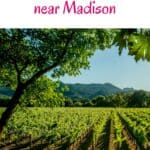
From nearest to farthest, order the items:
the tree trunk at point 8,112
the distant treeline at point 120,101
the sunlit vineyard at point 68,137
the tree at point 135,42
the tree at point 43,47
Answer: the tree at point 135,42 < the tree trunk at point 8,112 < the tree at point 43,47 < the sunlit vineyard at point 68,137 < the distant treeline at point 120,101

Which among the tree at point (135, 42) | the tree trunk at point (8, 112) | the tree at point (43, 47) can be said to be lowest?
the tree trunk at point (8, 112)

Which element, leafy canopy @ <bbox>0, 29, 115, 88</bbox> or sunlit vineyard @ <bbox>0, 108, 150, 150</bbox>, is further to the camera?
sunlit vineyard @ <bbox>0, 108, 150, 150</bbox>

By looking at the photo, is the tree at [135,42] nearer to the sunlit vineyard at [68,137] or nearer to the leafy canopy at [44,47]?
the leafy canopy at [44,47]

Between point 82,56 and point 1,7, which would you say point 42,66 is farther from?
point 1,7

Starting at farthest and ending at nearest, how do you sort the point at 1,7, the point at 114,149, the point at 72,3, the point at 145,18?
the point at 114,149 < the point at 1,7 < the point at 72,3 < the point at 145,18

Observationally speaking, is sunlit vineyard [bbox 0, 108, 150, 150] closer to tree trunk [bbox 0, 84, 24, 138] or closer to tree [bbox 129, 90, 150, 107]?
tree trunk [bbox 0, 84, 24, 138]

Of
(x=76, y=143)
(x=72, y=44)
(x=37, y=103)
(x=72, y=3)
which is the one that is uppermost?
(x=72, y=44)

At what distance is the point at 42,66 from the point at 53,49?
710 mm

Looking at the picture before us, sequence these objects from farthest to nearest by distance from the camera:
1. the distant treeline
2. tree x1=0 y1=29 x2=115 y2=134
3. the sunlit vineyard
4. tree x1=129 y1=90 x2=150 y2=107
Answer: tree x1=129 y1=90 x2=150 y2=107
the distant treeline
the sunlit vineyard
tree x1=0 y1=29 x2=115 y2=134

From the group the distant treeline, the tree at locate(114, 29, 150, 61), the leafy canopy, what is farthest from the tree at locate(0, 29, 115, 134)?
the distant treeline

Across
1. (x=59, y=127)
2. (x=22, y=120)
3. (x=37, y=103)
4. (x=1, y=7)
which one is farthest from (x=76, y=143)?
(x=1, y=7)

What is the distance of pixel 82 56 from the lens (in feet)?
51.1

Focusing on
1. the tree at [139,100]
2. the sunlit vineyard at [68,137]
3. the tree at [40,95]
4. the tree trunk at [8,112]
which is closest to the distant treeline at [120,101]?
the tree at [139,100]

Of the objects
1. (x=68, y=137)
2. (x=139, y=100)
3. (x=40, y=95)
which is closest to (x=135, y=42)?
(x=40, y=95)
